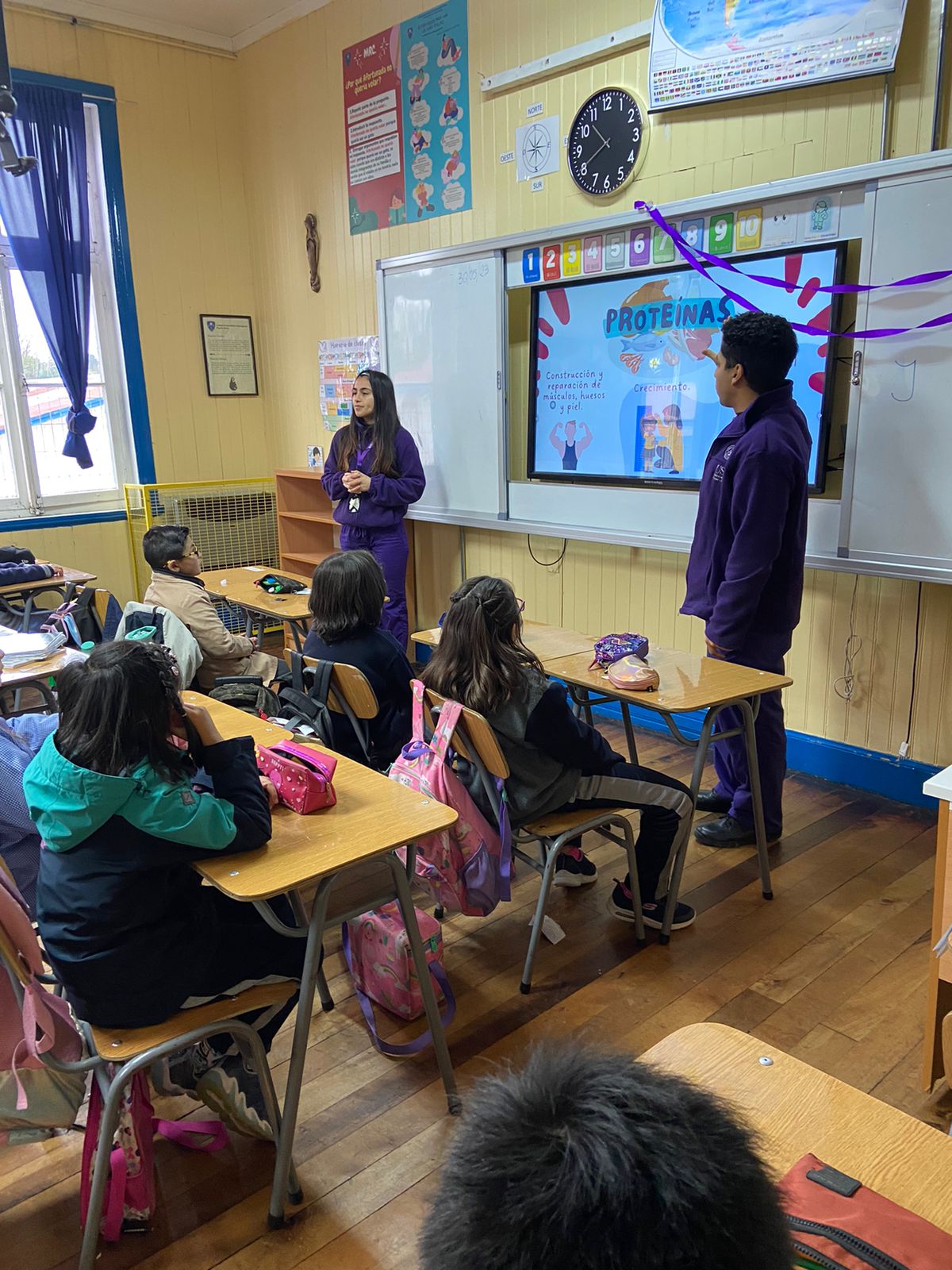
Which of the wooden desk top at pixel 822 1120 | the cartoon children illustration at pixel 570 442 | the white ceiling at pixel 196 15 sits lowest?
the wooden desk top at pixel 822 1120

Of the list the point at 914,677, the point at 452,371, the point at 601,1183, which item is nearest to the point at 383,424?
the point at 452,371

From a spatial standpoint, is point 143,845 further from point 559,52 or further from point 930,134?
point 559,52

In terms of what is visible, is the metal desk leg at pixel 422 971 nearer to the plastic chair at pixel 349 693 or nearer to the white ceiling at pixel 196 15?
the plastic chair at pixel 349 693

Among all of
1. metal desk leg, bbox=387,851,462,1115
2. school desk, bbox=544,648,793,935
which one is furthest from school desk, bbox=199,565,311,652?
metal desk leg, bbox=387,851,462,1115

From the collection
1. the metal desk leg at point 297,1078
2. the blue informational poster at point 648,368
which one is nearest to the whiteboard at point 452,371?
the blue informational poster at point 648,368

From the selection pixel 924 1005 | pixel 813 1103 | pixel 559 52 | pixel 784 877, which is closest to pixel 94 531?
pixel 559 52

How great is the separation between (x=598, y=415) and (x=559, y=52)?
59.0 inches

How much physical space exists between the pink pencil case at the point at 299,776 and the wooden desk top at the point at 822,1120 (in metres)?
0.90

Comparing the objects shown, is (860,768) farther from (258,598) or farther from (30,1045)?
(30,1045)

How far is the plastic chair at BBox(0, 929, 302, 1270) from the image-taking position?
54.5 inches

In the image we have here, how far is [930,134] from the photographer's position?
2762mm

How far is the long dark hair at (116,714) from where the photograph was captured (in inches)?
55.0

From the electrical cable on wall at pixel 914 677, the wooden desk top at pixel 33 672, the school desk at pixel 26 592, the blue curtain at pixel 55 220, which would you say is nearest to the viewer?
the wooden desk top at pixel 33 672

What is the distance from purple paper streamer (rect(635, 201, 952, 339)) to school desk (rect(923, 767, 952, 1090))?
1.59 metres
